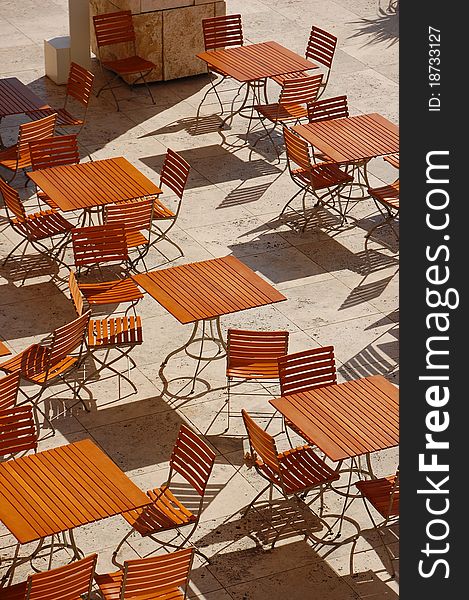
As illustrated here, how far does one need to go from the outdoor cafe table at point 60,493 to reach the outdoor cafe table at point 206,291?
2.09 meters

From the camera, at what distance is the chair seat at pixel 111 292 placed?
40.5 ft

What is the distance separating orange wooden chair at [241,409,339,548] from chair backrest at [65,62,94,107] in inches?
263

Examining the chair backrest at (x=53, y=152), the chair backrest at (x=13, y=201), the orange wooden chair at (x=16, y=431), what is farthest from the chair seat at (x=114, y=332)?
the chair backrest at (x=53, y=152)

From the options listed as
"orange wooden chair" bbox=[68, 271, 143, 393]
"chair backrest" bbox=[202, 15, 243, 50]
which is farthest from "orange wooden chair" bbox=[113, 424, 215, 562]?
"chair backrest" bbox=[202, 15, 243, 50]

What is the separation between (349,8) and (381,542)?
42.3 feet

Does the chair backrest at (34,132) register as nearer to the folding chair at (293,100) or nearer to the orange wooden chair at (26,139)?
the orange wooden chair at (26,139)

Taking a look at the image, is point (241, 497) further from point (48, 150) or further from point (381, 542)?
point (48, 150)

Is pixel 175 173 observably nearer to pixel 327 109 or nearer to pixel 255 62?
A: pixel 327 109

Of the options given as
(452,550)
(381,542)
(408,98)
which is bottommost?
(381,542)

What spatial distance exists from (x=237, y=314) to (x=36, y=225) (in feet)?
7.31

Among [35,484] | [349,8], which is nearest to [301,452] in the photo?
[35,484]

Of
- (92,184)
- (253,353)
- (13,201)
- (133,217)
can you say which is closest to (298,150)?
(133,217)

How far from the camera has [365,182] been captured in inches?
598

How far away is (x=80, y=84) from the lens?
16.0 metres
